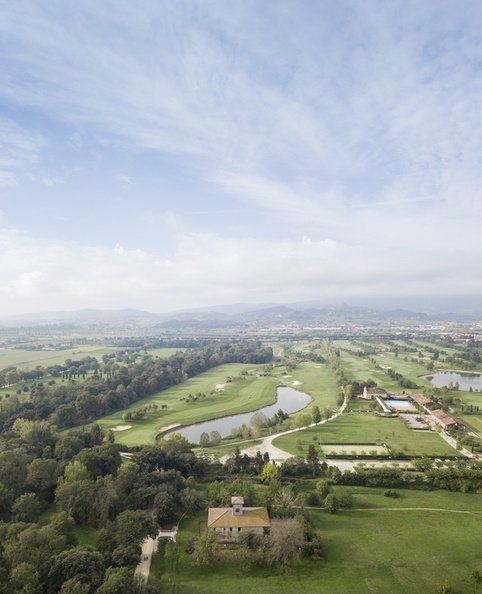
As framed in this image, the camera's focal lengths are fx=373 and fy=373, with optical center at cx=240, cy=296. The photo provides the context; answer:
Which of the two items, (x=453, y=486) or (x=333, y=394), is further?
(x=333, y=394)

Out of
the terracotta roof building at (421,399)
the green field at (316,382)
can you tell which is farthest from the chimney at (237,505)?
the terracotta roof building at (421,399)

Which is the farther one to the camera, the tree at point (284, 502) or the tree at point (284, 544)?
the tree at point (284, 502)

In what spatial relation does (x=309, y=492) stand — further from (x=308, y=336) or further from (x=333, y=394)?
(x=308, y=336)

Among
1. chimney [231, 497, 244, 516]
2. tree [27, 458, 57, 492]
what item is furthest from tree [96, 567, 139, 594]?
tree [27, 458, 57, 492]

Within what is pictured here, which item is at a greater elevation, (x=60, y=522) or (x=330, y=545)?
(x=60, y=522)

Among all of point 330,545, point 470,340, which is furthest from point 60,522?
point 470,340

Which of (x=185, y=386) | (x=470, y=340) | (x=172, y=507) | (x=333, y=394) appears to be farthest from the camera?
(x=470, y=340)

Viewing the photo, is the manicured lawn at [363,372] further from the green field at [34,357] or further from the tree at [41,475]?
the green field at [34,357]
